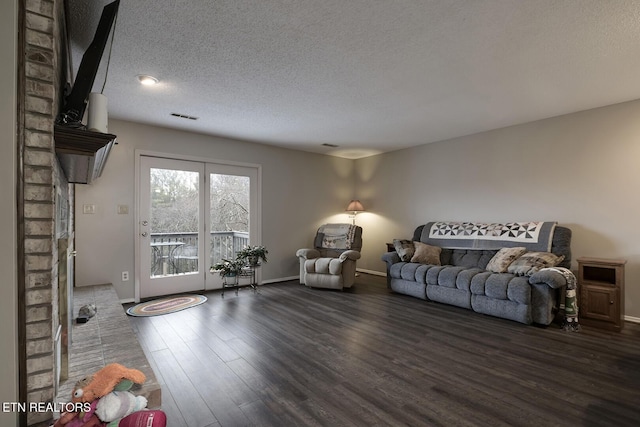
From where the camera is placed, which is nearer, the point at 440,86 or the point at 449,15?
the point at 449,15

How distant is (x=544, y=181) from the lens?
406 centimetres

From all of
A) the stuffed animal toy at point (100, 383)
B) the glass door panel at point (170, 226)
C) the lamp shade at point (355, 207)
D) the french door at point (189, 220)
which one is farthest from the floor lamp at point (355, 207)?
the stuffed animal toy at point (100, 383)

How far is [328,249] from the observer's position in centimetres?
557

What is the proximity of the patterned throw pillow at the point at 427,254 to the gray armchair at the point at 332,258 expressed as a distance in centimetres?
91

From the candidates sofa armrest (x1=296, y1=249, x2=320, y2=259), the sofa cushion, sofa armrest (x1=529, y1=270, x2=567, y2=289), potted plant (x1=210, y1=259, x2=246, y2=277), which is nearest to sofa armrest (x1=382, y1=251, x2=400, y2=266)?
the sofa cushion

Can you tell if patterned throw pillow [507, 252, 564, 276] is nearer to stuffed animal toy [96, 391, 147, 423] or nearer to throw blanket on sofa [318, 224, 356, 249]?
throw blanket on sofa [318, 224, 356, 249]

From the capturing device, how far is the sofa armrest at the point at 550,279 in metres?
3.17

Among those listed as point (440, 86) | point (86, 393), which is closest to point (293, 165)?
point (440, 86)

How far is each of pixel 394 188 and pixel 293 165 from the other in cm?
196

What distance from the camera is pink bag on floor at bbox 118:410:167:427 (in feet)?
3.83

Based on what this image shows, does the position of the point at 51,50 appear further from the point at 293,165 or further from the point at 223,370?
the point at 293,165

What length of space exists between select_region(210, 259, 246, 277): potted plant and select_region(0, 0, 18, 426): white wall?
133 inches

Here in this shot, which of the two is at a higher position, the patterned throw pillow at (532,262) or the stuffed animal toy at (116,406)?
the patterned throw pillow at (532,262)

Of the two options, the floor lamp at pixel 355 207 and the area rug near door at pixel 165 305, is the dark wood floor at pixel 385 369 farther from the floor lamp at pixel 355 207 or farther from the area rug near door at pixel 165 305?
the floor lamp at pixel 355 207
